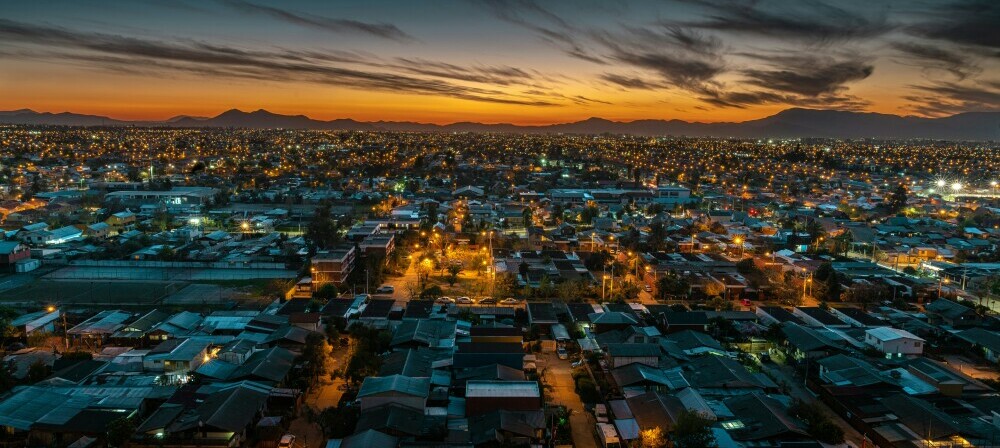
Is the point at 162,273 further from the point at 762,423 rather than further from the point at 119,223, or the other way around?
the point at 762,423

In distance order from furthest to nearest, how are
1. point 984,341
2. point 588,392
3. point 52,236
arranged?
point 52,236 → point 984,341 → point 588,392

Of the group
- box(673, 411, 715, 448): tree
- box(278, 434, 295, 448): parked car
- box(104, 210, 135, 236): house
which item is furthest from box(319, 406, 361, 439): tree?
box(104, 210, 135, 236): house

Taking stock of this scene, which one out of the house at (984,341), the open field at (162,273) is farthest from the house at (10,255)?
the house at (984,341)

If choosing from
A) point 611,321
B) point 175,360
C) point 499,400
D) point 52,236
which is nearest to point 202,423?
point 175,360

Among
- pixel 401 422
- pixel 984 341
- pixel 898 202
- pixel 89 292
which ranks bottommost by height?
pixel 89 292

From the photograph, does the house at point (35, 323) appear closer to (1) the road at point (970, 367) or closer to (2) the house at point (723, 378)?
(2) the house at point (723, 378)

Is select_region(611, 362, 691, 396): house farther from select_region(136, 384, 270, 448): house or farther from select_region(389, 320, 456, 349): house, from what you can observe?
select_region(136, 384, 270, 448): house

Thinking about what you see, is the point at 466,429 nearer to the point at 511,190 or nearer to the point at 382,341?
the point at 382,341
